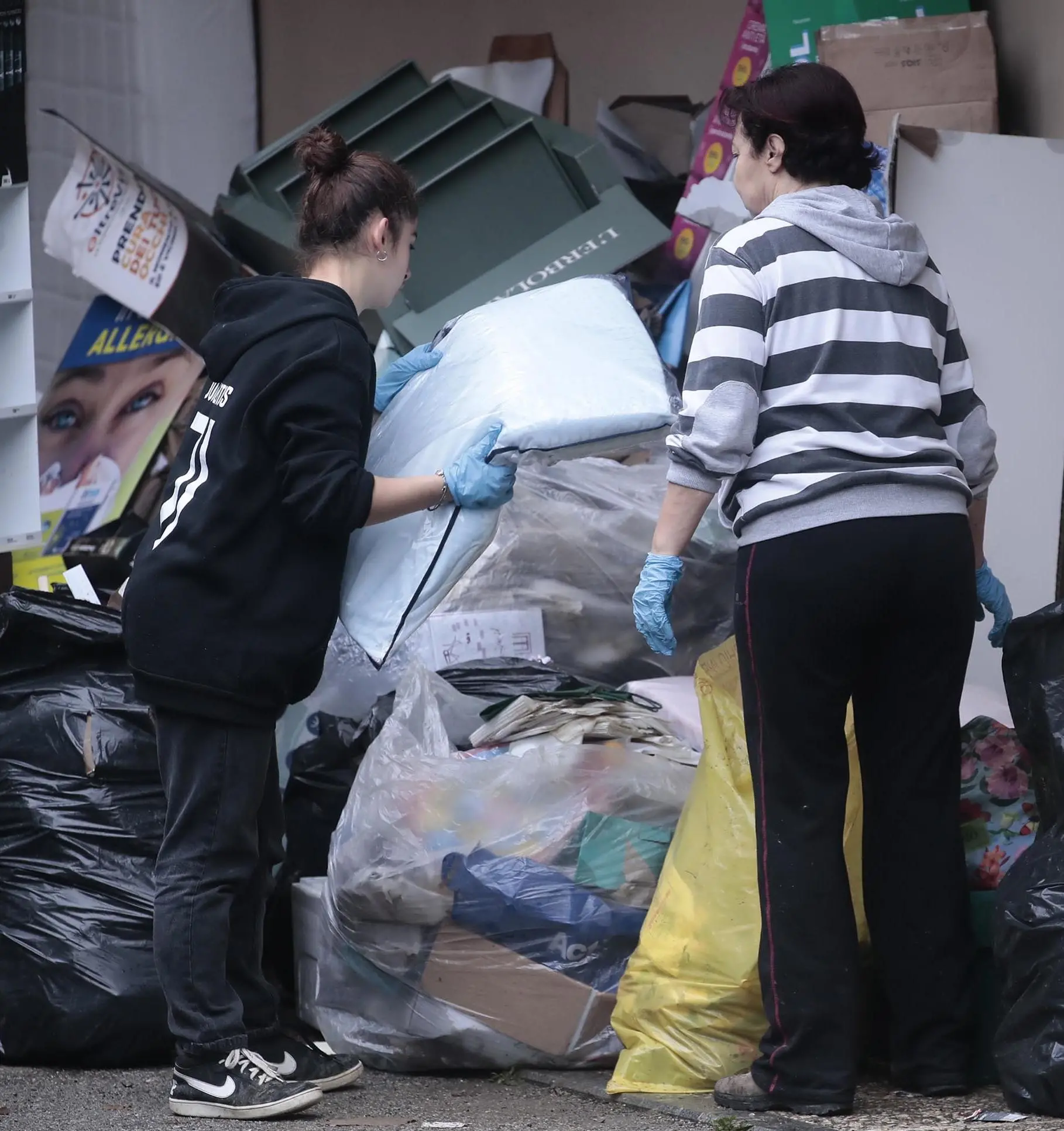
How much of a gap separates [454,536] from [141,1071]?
1070 mm

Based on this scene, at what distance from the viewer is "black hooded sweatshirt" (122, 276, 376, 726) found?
6.85ft

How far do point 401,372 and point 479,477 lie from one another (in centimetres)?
45

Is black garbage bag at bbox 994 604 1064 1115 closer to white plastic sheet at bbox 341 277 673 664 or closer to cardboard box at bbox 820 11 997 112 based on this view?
white plastic sheet at bbox 341 277 673 664

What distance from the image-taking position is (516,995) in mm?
2369

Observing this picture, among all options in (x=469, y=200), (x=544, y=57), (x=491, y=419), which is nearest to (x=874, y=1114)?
(x=491, y=419)

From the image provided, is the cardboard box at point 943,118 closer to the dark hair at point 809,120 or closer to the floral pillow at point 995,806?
the dark hair at point 809,120

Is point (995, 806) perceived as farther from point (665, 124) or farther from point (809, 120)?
point (665, 124)

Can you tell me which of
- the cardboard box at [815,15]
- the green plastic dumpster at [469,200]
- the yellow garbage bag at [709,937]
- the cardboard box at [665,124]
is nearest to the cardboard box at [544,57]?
the cardboard box at [665,124]

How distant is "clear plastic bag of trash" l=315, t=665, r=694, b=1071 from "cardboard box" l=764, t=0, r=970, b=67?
1.99 metres

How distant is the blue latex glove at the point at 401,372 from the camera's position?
98.3 inches

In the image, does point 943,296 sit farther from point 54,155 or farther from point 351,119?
point 54,155

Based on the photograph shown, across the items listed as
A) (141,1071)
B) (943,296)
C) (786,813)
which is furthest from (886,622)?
(141,1071)

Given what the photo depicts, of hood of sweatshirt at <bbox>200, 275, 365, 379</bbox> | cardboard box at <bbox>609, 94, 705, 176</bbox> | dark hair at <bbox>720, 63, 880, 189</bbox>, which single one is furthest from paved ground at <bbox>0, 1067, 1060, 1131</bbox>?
cardboard box at <bbox>609, 94, 705, 176</bbox>

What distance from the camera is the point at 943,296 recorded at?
2131 millimetres
